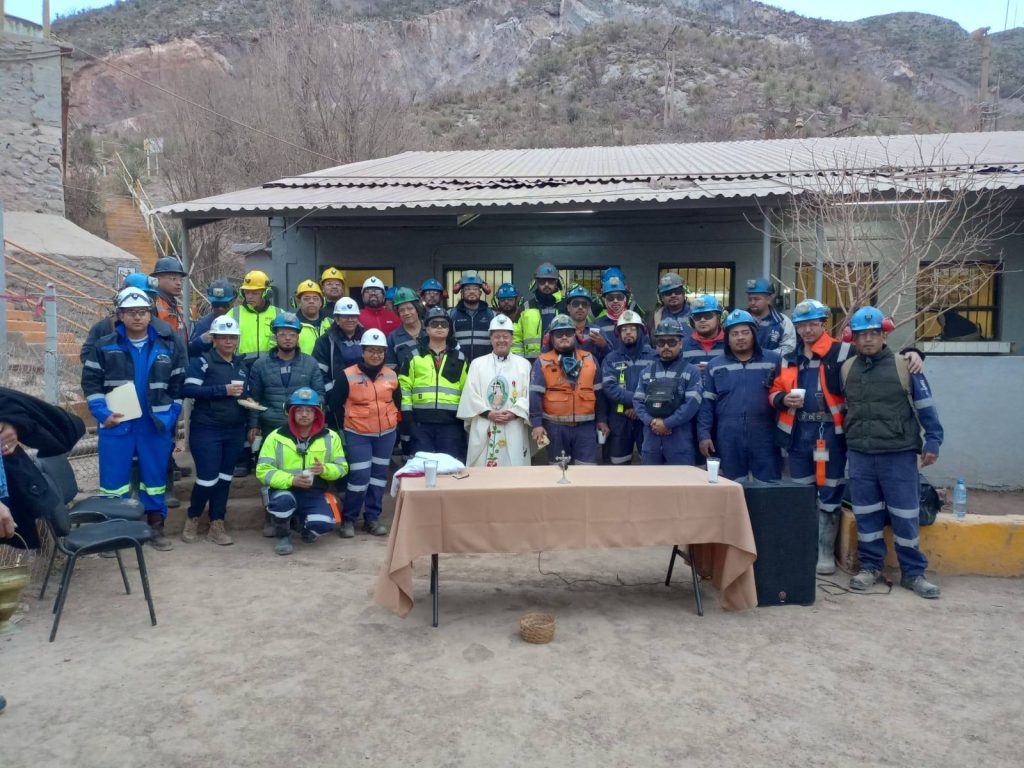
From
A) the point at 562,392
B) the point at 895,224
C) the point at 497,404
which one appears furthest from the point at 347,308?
the point at 895,224

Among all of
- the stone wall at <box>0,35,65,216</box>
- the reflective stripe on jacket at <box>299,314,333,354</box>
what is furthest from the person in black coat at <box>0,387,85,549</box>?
the stone wall at <box>0,35,65,216</box>

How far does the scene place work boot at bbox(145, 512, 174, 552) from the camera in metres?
6.49

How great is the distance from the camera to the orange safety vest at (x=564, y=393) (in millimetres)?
6863

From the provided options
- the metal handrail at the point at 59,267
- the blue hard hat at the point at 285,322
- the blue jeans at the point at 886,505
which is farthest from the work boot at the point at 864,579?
the metal handrail at the point at 59,267

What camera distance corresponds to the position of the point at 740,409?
601cm

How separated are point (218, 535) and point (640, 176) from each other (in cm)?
668

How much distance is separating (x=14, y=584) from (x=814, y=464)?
539 centimetres

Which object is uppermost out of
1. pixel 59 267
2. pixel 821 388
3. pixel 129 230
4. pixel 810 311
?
pixel 129 230

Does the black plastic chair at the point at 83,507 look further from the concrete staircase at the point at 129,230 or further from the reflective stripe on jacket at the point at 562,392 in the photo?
the concrete staircase at the point at 129,230

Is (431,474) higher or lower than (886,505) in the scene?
higher

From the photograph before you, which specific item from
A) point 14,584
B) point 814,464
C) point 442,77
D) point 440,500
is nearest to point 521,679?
point 440,500

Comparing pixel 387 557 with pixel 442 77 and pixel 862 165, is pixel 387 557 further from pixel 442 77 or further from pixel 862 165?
pixel 442 77

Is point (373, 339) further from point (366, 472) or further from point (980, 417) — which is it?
point (980, 417)

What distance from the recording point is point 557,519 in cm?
481
